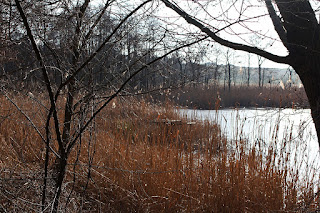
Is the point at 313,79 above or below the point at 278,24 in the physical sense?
below

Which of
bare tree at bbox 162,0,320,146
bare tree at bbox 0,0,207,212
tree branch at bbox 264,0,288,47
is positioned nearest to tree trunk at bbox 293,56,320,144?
bare tree at bbox 162,0,320,146

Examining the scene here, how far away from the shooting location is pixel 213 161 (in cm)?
251

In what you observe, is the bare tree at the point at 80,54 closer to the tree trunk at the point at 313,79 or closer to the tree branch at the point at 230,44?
the tree branch at the point at 230,44

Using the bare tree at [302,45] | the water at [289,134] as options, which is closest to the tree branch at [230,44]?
the bare tree at [302,45]

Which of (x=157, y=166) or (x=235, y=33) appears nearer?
(x=235, y=33)

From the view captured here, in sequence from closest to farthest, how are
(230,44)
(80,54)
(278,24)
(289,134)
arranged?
(80,54) < (230,44) < (278,24) < (289,134)

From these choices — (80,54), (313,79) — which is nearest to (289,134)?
(313,79)

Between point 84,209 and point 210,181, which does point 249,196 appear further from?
point 84,209

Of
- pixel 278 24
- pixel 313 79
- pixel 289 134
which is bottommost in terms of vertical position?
pixel 289 134

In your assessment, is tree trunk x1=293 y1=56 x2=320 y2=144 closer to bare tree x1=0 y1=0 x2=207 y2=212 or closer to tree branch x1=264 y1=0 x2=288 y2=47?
tree branch x1=264 y1=0 x2=288 y2=47

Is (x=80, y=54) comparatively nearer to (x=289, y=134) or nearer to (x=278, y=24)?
(x=278, y=24)

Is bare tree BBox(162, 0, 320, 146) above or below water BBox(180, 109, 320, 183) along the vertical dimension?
above

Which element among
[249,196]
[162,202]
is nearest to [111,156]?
[162,202]

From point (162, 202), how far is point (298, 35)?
1429 mm
